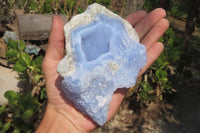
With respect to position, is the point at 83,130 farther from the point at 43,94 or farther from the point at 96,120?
the point at 43,94

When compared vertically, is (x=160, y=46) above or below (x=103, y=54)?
below

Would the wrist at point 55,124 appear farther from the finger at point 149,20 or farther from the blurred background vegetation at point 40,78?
the finger at point 149,20

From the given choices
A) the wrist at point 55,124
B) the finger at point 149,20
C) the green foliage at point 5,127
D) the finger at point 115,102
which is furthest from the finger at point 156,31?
the green foliage at point 5,127

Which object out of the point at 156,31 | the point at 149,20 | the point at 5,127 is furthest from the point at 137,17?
the point at 5,127

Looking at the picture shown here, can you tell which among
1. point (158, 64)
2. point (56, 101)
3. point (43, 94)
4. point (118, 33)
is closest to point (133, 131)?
point (158, 64)

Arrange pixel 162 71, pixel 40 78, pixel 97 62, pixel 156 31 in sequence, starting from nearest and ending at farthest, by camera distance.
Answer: pixel 97 62, pixel 156 31, pixel 40 78, pixel 162 71

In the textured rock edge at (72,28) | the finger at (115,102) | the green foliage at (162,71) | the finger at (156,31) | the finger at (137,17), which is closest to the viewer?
the textured rock edge at (72,28)

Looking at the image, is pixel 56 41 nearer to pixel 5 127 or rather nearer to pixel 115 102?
pixel 115 102
